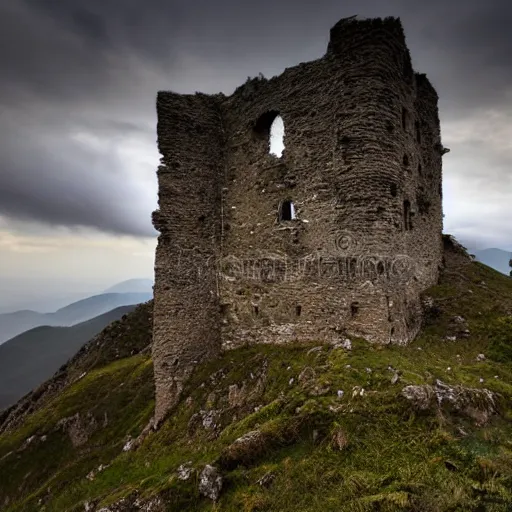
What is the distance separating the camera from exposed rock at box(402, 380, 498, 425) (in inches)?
417

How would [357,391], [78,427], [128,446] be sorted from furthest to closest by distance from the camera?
[78,427], [128,446], [357,391]

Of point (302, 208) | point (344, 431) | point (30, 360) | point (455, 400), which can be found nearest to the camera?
point (344, 431)

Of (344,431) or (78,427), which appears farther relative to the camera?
(78,427)

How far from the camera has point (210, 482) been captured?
10.1 metres

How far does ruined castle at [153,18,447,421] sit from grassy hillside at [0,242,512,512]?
1.67 metres

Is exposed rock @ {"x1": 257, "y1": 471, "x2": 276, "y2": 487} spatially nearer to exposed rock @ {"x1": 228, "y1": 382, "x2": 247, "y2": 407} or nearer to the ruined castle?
exposed rock @ {"x1": 228, "y1": 382, "x2": 247, "y2": 407}

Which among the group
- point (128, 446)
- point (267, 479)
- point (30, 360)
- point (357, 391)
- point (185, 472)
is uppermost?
point (357, 391)

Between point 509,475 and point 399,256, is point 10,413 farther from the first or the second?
point 509,475

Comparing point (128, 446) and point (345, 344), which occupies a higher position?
point (345, 344)

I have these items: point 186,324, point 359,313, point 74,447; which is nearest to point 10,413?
point 74,447

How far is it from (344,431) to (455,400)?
3.63 meters

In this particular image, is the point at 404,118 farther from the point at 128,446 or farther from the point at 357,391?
the point at 128,446

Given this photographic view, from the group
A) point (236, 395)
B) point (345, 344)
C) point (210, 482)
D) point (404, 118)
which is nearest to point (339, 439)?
point (210, 482)

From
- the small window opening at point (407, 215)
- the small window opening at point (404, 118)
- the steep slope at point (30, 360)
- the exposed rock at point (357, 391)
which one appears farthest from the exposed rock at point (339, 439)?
the steep slope at point (30, 360)
